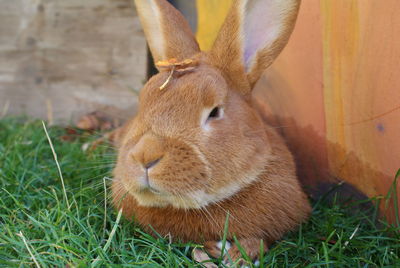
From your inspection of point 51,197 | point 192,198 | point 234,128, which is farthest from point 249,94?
point 51,197

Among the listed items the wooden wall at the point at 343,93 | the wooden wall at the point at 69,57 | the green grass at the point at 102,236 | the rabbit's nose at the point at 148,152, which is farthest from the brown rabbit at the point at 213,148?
the wooden wall at the point at 69,57

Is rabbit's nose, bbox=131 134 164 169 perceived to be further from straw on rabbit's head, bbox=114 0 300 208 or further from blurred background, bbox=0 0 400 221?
blurred background, bbox=0 0 400 221

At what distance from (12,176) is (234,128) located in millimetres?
1552

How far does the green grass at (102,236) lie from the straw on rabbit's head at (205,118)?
0.83 feet

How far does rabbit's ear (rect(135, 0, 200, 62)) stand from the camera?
283cm

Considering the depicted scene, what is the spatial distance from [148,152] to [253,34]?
993mm

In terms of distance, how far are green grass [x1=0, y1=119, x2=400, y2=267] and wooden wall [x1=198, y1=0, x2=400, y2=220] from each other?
0.27 metres

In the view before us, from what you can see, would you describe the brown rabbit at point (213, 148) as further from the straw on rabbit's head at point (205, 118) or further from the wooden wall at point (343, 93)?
the wooden wall at point (343, 93)

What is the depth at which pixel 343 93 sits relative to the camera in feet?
9.21

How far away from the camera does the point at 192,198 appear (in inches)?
86.6

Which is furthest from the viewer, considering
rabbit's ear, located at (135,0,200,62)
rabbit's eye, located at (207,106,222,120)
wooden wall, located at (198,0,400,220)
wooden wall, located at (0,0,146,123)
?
wooden wall, located at (0,0,146,123)

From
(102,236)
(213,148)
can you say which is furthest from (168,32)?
(102,236)

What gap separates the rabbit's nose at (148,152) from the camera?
6.89ft

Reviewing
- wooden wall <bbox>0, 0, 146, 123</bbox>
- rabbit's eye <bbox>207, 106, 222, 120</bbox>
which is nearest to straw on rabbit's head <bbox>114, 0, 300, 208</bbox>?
rabbit's eye <bbox>207, 106, 222, 120</bbox>
